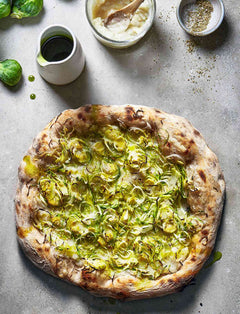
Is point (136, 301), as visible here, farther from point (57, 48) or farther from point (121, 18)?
point (121, 18)

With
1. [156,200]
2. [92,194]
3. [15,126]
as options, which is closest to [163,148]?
[156,200]

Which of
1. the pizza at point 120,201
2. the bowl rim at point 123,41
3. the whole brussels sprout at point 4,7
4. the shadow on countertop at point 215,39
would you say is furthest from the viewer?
the shadow on countertop at point 215,39

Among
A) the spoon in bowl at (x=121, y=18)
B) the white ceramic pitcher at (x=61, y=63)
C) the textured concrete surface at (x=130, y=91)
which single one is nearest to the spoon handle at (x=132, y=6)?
the spoon in bowl at (x=121, y=18)

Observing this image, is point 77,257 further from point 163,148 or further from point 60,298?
point 163,148

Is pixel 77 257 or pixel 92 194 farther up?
pixel 92 194

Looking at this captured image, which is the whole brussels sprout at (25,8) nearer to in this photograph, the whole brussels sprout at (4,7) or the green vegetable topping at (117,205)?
the whole brussels sprout at (4,7)
